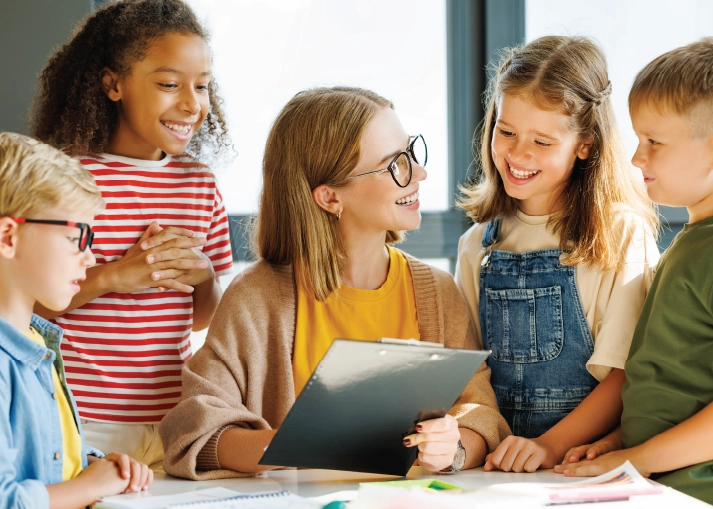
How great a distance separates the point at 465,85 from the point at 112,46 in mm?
1500

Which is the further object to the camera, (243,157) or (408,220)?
(243,157)

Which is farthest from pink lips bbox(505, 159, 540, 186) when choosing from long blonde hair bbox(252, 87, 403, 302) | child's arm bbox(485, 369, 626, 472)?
child's arm bbox(485, 369, 626, 472)

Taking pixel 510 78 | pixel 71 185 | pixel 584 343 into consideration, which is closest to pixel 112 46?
pixel 71 185

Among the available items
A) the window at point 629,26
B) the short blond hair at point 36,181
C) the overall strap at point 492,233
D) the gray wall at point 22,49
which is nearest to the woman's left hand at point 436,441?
the overall strap at point 492,233

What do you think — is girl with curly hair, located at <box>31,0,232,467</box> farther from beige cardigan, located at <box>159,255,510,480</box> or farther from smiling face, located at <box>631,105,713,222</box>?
smiling face, located at <box>631,105,713,222</box>

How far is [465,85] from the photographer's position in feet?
10.4

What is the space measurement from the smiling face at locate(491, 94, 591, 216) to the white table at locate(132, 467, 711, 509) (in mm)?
640

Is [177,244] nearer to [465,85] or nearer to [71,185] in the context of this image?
[71,185]

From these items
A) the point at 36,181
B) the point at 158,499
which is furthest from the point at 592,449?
the point at 36,181

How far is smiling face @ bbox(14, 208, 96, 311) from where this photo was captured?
1.36 metres

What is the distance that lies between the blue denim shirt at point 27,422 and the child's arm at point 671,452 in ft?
3.04

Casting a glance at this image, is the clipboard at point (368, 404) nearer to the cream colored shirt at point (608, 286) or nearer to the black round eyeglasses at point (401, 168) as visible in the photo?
the cream colored shirt at point (608, 286)

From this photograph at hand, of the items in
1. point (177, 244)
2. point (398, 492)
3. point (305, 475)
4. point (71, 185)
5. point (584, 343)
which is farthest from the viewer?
point (177, 244)

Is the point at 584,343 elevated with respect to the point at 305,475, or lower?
elevated
